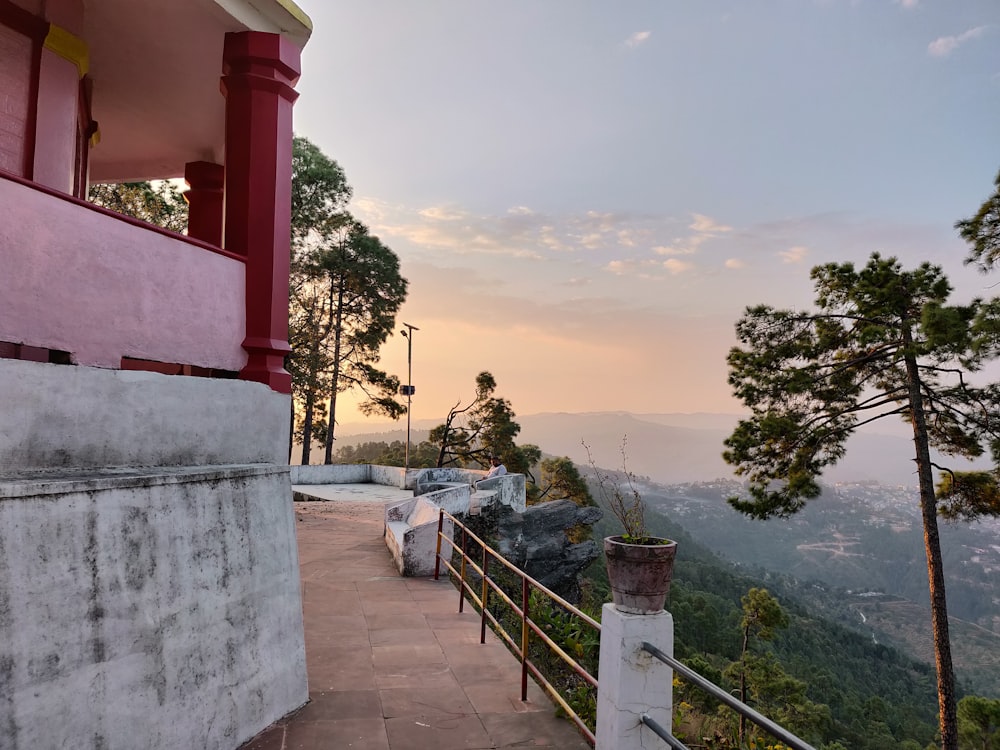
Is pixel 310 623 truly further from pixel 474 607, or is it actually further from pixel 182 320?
pixel 182 320

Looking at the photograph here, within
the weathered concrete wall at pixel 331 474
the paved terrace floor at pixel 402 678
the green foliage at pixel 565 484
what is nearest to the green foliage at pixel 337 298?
the weathered concrete wall at pixel 331 474

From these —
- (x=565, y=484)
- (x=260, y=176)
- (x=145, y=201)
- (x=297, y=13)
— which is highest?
(x=145, y=201)

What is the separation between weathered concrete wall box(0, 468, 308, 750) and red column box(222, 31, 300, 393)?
1.31m

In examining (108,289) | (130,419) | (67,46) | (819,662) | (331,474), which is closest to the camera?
(130,419)

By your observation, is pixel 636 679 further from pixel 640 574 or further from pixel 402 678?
pixel 402 678

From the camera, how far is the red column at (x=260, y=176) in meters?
4.91

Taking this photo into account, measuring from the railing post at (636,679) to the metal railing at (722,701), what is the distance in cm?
6

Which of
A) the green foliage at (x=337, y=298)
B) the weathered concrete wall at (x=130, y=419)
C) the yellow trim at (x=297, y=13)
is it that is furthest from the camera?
the green foliage at (x=337, y=298)

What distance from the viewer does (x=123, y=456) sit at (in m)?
3.70

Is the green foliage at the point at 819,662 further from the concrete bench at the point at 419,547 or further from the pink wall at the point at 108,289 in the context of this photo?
the pink wall at the point at 108,289

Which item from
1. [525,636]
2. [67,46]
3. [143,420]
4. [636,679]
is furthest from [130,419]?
[67,46]

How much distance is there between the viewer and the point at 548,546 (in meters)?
22.2

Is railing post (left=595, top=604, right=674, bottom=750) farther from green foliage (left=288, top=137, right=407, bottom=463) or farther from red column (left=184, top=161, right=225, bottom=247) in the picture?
green foliage (left=288, top=137, right=407, bottom=463)

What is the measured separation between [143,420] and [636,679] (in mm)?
3213
